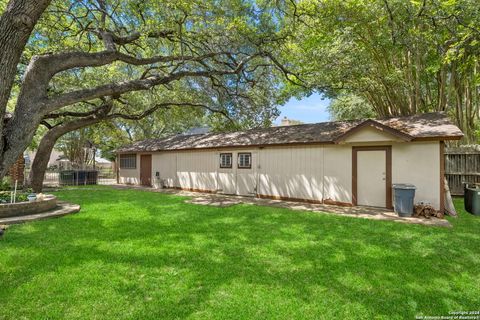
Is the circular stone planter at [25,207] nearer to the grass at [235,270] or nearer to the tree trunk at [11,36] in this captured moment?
the grass at [235,270]

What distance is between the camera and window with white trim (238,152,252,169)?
39.0 feet

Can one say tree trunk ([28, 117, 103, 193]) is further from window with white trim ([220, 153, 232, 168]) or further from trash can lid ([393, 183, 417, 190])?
trash can lid ([393, 183, 417, 190])

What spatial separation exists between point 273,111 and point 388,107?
235 inches

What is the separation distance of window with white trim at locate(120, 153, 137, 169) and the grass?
11561 millimetres

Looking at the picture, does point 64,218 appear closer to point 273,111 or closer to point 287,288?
point 287,288

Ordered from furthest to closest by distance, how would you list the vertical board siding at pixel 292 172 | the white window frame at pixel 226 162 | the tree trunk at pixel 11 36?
the white window frame at pixel 226 162
the vertical board siding at pixel 292 172
the tree trunk at pixel 11 36

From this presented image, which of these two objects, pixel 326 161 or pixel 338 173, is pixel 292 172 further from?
pixel 338 173

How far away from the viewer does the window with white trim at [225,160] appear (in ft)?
41.4

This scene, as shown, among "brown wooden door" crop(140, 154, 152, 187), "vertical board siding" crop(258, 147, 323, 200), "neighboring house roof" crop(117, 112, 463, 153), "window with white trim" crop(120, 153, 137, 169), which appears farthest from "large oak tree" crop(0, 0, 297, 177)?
"window with white trim" crop(120, 153, 137, 169)

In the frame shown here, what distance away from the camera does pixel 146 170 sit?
1686 cm

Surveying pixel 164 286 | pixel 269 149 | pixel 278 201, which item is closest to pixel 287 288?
pixel 164 286

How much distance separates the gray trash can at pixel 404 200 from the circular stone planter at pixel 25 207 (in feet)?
33.3

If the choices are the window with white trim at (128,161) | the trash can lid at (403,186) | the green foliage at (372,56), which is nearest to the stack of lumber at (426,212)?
the trash can lid at (403,186)

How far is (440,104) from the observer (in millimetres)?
12000
